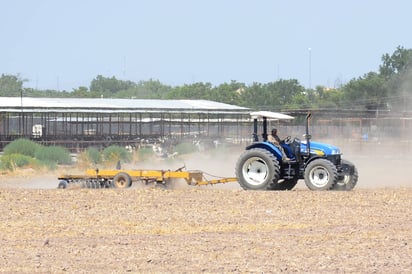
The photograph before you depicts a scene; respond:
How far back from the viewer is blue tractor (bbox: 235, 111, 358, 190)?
2405 cm

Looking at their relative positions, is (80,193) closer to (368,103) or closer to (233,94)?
(368,103)

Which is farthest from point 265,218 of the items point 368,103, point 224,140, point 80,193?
point 368,103

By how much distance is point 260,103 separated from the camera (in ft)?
354

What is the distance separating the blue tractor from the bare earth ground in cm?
84

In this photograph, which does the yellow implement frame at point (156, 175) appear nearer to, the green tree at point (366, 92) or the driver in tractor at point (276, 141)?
the driver in tractor at point (276, 141)


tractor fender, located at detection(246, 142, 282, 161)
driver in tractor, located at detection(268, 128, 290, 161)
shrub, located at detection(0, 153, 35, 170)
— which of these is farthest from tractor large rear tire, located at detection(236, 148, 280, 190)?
shrub, located at detection(0, 153, 35, 170)

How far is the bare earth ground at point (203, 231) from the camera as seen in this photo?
12.9 meters

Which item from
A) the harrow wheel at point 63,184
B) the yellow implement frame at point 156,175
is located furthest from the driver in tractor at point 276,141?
the harrow wheel at point 63,184

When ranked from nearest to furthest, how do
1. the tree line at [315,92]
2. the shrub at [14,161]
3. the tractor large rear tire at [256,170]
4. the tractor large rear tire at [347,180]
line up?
the tractor large rear tire at [256,170] → the tractor large rear tire at [347,180] → the shrub at [14,161] → the tree line at [315,92]

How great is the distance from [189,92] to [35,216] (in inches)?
4379

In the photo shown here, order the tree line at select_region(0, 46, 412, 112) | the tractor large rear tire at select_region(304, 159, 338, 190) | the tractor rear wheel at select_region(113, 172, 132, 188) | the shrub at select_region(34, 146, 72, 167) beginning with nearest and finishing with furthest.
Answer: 1. the tractor large rear tire at select_region(304, 159, 338, 190)
2. the tractor rear wheel at select_region(113, 172, 132, 188)
3. the shrub at select_region(34, 146, 72, 167)
4. the tree line at select_region(0, 46, 412, 112)

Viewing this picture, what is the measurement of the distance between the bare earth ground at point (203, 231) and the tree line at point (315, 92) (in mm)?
44498

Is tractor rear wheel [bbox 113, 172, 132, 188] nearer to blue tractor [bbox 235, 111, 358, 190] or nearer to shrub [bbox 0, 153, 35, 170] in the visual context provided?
blue tractor [bbox 235, 111, 358, 190]

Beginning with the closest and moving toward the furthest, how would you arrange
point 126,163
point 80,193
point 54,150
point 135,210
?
point 135,210 < point 80,193 < point 126,163 < point 54,150
